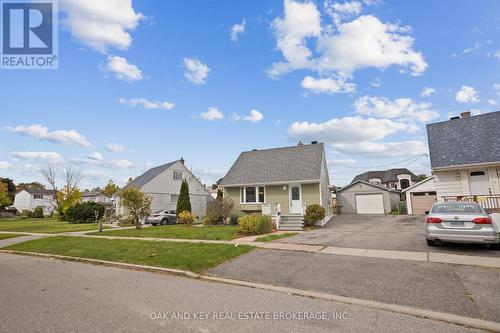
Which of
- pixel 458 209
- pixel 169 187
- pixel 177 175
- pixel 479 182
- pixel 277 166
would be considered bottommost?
pixel 458 209

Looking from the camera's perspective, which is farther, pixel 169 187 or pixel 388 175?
pixel 388 175

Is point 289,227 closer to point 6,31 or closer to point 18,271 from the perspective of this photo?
point 18,271

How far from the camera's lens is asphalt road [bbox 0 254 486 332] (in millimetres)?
4195

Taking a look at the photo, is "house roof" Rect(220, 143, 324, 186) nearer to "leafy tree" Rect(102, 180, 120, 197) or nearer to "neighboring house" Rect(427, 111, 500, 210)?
"neighboring house" Rect(427, 111, 500, 210)

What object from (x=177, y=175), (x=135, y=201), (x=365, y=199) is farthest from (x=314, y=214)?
(x=177, y=175)

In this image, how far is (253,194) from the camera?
22.3 m

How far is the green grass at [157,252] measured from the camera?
27.9ft

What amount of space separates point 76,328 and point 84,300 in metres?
1.49

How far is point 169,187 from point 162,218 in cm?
898

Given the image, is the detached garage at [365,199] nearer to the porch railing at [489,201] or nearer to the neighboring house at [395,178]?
the porch railing at [489,201]

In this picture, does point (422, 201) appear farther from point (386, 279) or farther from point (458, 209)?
point (386, 279)

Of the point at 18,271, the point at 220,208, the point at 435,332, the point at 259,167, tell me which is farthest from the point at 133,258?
the point at 259,167

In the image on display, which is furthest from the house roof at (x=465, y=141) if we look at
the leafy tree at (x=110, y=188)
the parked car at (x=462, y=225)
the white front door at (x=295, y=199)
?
the leafy tree at (x=110, y=188)

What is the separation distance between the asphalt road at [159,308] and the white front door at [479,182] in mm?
15077
